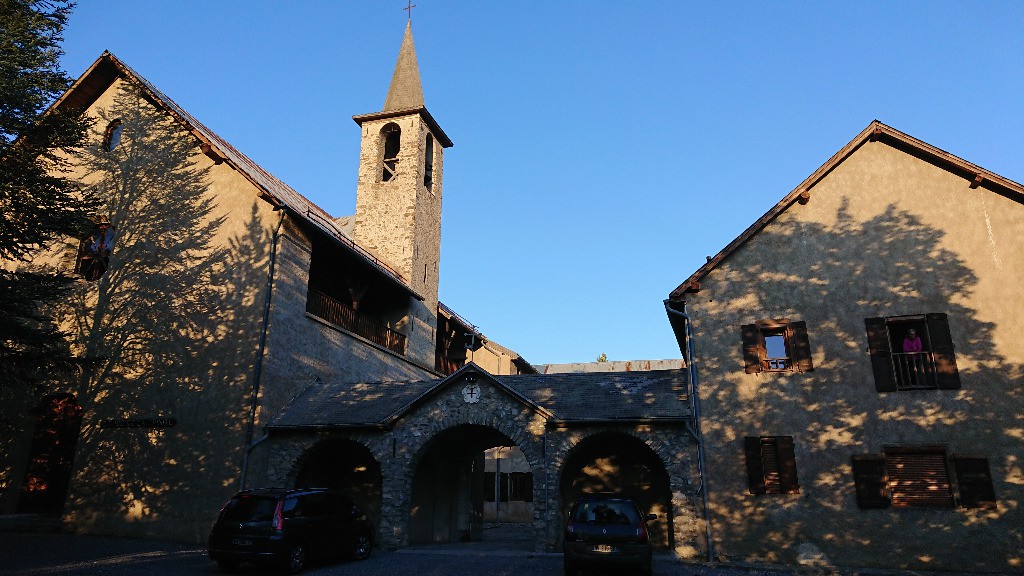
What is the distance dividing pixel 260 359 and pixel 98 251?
8003 millimetres

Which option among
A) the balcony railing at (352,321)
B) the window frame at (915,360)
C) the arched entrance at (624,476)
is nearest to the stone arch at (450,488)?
the arched entrance at (624,476)

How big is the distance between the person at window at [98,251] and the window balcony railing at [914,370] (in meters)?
23.6

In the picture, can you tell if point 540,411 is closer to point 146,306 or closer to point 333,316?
point 333,316

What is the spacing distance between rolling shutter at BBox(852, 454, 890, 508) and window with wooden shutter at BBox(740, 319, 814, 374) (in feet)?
8.08

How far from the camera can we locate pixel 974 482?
1425cm

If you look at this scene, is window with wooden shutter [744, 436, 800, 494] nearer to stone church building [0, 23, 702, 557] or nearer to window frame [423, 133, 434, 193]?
stone church building [0, 23, 702, 557]

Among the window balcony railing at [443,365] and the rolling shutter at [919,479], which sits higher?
the window balcony railing at [443,365]

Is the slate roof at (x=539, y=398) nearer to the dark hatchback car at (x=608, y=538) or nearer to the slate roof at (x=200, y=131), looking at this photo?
the dark hatchback car at (x=608, y=538)

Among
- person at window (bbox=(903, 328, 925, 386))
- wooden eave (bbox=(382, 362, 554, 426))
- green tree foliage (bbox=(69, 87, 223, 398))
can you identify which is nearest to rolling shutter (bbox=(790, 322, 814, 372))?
person at window (bbox=(903, 328, 925, 386))

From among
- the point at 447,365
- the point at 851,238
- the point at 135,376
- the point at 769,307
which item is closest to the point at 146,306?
the point at 135,376

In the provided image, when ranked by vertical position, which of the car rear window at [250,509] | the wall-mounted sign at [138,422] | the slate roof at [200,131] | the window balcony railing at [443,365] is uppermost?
the slate roof at [200,131]

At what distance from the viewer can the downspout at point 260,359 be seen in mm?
17531

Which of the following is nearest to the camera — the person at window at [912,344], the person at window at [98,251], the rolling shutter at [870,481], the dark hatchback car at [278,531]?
the dark hatchback car at [278,531]

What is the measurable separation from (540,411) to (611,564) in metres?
5.40
